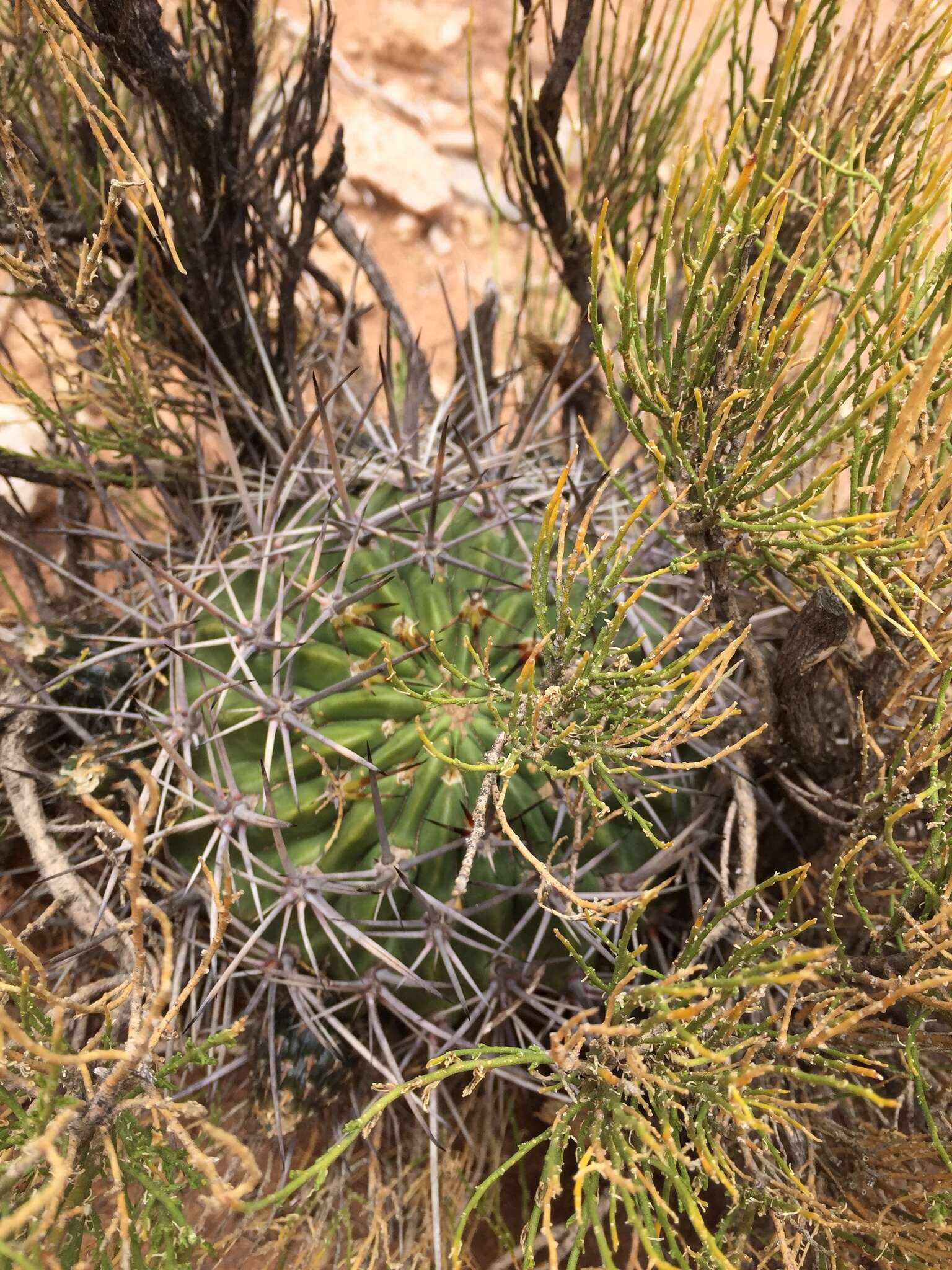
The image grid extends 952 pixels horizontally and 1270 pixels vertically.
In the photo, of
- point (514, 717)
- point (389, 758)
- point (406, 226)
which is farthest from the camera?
point (406, 226)

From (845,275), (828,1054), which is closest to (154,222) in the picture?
(845,275)

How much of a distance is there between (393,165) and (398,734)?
2254 mm

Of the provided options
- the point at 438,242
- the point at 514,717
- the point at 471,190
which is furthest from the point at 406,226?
the point at 514,717

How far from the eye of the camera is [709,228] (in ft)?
2.65

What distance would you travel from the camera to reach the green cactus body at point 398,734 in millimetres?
1038

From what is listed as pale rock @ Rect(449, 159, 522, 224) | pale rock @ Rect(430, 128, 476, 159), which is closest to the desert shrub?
pale rock @ Rect(449, 159, 522, 224)

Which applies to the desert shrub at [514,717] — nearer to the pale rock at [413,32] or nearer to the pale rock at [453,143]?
the pale rock at [453,143]

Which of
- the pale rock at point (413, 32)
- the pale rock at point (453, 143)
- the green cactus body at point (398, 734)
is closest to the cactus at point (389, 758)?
the green cactus body at point (398, 734)

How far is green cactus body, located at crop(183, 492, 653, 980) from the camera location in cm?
104

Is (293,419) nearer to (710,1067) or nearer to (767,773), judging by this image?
(767,773)

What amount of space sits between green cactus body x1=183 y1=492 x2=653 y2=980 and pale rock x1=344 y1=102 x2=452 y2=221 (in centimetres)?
193

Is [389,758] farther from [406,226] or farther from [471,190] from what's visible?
[471,190]

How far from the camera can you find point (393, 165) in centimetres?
274

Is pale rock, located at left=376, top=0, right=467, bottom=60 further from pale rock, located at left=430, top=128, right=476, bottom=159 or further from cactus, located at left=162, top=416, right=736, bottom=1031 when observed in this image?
cactus, located at left=162, top=416, right=736, bottom=1031
